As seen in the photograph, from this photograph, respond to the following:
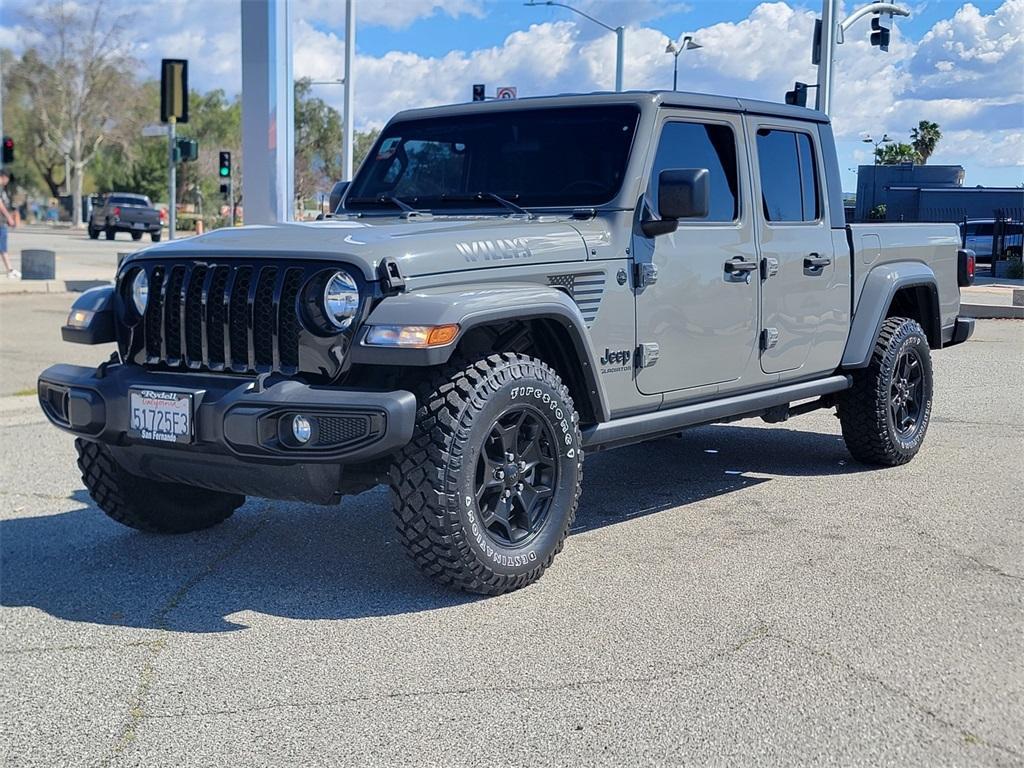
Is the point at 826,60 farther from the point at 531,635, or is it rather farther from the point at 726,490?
the point at 531,635

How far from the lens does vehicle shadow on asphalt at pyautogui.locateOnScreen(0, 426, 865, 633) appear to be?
4465mm

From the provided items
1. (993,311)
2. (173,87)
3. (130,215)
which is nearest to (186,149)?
(173,87)

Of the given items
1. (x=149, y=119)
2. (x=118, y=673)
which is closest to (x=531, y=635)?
(x=118, y=673)

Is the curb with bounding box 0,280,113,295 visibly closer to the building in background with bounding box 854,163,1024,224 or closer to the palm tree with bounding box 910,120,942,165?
the building in background with bounding box 854,163,1024,224

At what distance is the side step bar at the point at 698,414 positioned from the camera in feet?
16.5

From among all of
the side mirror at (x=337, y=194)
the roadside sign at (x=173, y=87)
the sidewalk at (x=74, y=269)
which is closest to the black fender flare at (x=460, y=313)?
the side mirror at (x=337, y=194)

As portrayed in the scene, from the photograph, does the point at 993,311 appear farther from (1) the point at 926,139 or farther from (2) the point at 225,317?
(1) the point at 926,139

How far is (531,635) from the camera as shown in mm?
4117

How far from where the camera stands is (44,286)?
19.0m

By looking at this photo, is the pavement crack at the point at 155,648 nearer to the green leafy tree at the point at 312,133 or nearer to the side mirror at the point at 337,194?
the side mirror at the point at 337,194

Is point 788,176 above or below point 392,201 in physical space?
above

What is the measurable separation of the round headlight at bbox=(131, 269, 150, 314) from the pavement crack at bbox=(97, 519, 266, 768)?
43.9 inches

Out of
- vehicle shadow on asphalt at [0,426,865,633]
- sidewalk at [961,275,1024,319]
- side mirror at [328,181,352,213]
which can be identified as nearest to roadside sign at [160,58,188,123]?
sidewalk at [961,275,1024,319]

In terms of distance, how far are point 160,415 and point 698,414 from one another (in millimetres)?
2438
